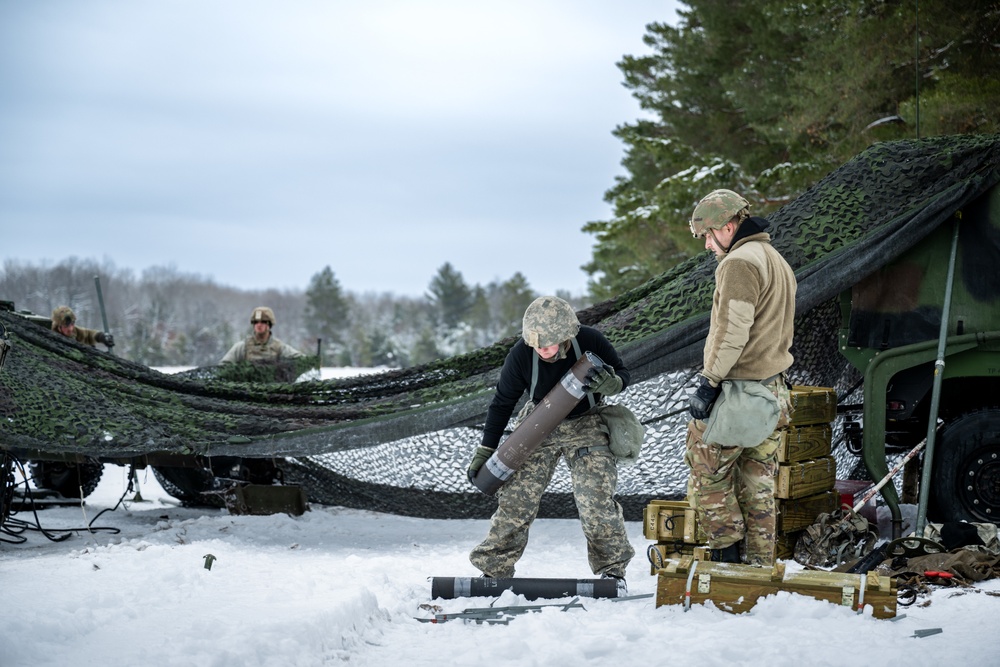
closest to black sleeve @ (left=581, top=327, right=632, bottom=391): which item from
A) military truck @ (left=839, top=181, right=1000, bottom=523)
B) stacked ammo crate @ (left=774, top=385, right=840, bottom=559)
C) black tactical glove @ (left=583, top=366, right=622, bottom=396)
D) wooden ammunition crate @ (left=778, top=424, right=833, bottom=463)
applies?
black tactical glove @ (left=583, top=366, right=622, bottom=396)

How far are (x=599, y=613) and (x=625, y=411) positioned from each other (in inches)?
43.6

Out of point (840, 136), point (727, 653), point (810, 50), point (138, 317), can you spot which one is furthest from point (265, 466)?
point (138, 317)

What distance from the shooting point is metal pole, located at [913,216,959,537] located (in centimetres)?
566

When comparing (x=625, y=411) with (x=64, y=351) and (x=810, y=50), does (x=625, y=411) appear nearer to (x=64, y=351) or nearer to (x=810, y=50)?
(x=64, y=351)

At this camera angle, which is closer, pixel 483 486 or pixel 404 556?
pixel 483 486

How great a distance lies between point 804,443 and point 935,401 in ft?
2.52

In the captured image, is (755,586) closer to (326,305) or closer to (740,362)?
(740,362)

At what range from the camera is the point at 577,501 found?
5090 mm

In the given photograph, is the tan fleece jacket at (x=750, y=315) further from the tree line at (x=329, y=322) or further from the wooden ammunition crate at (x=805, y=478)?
the tree line at (x=329, y=322)

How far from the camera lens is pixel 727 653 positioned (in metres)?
3.71

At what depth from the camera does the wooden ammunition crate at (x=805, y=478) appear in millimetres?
5594

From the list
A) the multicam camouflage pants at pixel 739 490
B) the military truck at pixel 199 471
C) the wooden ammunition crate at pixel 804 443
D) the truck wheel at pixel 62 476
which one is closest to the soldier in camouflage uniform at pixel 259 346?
the military truck at pixel 199 471

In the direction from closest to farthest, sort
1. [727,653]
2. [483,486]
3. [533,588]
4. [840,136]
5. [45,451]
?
[727,653]
[533,588]
[483,486]
[45,451]
[840,136]

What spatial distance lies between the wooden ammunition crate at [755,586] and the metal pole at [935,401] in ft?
5.35
